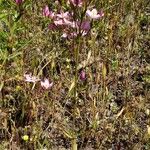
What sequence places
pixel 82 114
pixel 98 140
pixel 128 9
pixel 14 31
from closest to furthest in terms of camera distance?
1. pixel 98 140
2. pixel 82 114
3. pixel 14 31
4. pixel 128 9

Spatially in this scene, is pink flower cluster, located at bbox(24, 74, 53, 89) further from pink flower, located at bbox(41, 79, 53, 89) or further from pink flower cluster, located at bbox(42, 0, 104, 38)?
pink flower cluster, located at bbox(42, 0, 104, 38)

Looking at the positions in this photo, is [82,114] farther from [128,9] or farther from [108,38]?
[128,9]

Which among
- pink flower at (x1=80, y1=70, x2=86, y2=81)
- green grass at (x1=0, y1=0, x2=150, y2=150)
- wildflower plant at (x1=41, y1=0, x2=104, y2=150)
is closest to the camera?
wildflower plant at (x1=41, y1=0, x2=104, y2=150)

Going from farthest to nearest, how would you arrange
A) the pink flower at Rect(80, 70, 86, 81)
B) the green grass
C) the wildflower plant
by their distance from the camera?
the pink flower at Rect(80, 70, 86, 81)
the green grass
the wildflower plant

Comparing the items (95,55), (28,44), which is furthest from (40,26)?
(95,55)

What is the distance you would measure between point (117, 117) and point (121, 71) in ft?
1.48

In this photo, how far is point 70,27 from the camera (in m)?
2.04

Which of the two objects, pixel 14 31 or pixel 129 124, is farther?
pixel 14 31

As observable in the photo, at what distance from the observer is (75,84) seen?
1.89 m

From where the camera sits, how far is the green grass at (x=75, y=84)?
2.19 meters

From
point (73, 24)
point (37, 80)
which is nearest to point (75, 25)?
point (73, 24)

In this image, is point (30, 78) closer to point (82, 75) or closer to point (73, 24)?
A: point (82, 75)

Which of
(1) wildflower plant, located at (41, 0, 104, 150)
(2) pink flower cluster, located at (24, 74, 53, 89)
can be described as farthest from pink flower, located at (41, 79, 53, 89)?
(1) wildflower plant, located at (41, 0, 104, 150)

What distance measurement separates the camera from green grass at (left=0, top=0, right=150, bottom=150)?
7.18ft
